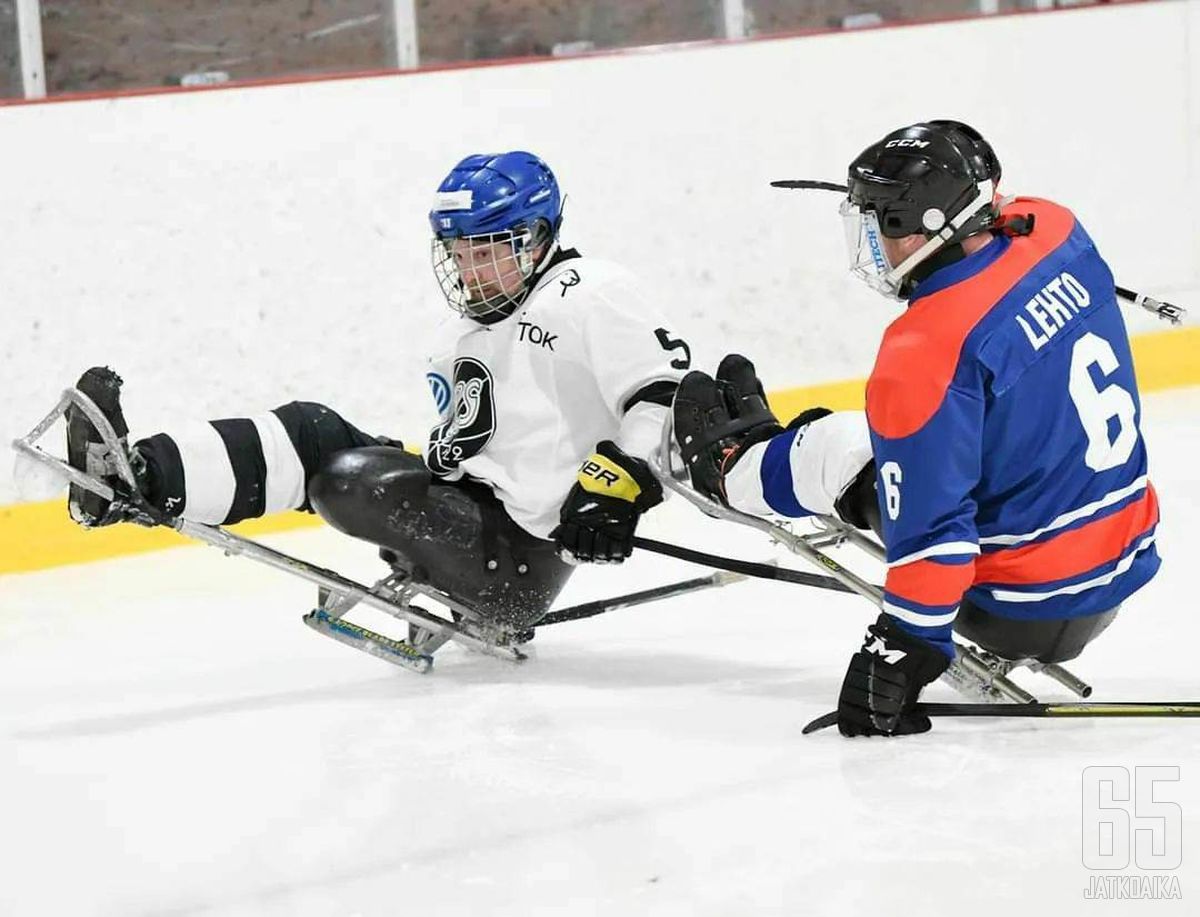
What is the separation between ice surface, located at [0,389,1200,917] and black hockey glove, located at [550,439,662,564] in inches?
9.5

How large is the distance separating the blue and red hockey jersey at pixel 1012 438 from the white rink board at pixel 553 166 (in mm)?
2426

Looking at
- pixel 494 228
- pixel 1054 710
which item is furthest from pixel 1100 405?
pixel 494 228

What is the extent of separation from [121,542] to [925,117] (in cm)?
267

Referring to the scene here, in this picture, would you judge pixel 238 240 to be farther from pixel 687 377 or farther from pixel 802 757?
pixel 802 757

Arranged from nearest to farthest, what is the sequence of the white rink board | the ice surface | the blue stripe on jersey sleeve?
the ice surface, the blue stripe on jersey sleeve, the white rink board

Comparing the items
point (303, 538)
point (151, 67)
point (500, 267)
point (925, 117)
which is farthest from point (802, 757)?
point (925, 117)

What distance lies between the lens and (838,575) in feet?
9.21

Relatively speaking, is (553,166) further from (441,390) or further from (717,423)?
(717,423)

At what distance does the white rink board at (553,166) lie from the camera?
4.44m

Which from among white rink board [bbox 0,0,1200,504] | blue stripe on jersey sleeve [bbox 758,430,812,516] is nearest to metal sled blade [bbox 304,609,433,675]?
blue stripe on jersey sleeve [bbox 758,430,812,516]

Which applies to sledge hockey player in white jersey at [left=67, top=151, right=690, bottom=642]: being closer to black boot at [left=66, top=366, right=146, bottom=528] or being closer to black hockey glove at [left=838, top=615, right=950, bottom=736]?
black boot at [left=66, top=366, right=146, bottom=528]

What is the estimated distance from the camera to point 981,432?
247cm

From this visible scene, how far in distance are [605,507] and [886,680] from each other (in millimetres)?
573

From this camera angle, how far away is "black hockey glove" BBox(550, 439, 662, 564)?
2885mm
